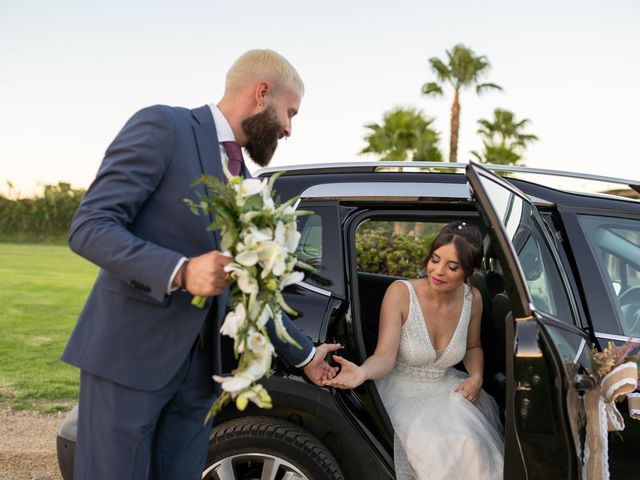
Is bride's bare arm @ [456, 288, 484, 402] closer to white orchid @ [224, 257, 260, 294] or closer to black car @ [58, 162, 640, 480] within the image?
black car @ [58, 162, 640, 480]

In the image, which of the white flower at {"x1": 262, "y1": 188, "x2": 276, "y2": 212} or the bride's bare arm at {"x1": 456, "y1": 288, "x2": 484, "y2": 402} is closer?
the white flower at {"x1": 262, "y1": 188, "x2": 276, "y2": 212}

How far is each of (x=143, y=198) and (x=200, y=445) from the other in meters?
0.85

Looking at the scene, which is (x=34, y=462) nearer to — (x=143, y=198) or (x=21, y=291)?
(x=143, y=198)

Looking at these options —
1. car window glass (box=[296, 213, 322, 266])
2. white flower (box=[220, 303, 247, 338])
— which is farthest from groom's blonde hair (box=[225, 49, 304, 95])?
car window glass (box=[296, 213, 322, 266])

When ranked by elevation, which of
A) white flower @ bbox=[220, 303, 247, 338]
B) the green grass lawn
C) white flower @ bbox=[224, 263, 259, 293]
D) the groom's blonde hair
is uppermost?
the groom's blonde hair

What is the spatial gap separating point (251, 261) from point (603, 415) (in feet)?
4.30

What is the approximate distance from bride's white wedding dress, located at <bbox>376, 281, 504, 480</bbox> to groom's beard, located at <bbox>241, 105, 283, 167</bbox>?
126 centimetres

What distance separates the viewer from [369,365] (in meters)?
2.64

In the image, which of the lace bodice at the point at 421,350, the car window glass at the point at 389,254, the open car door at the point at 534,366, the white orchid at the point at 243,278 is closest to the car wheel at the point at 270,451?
the lace bodice at the point at 421,350

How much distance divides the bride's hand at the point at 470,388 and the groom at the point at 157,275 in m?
1.30

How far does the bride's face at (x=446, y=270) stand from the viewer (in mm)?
2914

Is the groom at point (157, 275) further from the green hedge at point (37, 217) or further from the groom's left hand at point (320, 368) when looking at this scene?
the green hedge at point (37, 217)

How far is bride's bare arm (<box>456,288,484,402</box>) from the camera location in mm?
2855

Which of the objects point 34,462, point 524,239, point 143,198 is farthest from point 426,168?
point 34,462
